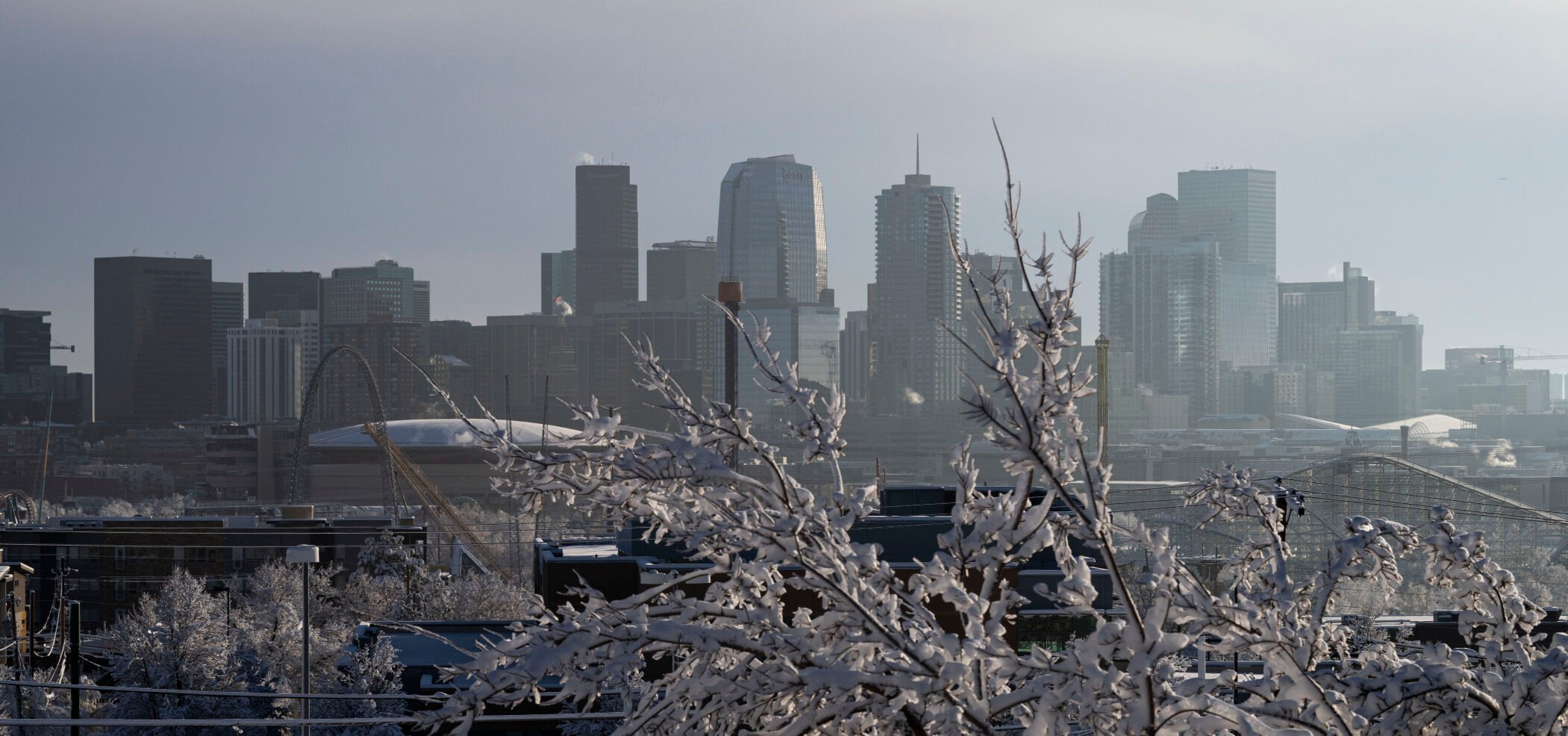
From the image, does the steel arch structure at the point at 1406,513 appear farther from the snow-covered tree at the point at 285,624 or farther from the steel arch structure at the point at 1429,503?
the snow-covered tree at the point at 285,624

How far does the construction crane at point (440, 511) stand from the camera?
241 feet

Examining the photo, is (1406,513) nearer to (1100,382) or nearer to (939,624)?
(1100,382)

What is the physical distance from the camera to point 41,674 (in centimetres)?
3538

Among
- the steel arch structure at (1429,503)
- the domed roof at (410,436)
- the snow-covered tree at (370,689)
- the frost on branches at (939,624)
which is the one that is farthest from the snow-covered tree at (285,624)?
the domed roof at (410,436)

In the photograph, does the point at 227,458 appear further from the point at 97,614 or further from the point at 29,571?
the point at 29,571

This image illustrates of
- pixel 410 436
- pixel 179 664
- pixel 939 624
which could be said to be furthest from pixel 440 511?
pixel 939 624

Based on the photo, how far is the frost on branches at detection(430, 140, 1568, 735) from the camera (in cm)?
364

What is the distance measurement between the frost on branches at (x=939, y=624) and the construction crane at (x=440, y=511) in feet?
213

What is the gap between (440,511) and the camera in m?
92.4

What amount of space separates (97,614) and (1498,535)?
71744 mm

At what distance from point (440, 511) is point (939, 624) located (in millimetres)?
91343

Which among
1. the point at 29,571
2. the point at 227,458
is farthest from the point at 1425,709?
the point at 227,458

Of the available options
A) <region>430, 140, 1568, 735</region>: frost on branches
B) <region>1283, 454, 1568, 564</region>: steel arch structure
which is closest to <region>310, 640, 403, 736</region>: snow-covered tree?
<region>430, 140, 1568, 735</region>: frost on branches

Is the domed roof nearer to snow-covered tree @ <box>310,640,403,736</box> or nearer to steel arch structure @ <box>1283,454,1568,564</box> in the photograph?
steel arch structure @ <box>1283,454,1568,564</box>
